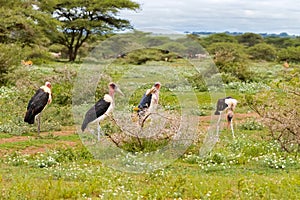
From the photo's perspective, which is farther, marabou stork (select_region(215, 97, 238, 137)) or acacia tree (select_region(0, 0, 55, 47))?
acacia tree (select_region(0, 0, 55, 47))

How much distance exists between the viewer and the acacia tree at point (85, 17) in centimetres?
3616

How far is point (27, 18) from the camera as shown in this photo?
97.1 ft

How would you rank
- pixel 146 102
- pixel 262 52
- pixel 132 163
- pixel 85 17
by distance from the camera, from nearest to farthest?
pixel 132 163 → pixel 146 102 → pixel 85 17 → pixel 262 52

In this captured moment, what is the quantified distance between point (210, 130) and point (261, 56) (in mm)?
34695

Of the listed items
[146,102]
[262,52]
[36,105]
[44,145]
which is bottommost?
[262,52]

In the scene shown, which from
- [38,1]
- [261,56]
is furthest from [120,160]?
[261,56]

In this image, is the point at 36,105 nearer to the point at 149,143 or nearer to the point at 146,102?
the point at 146,102

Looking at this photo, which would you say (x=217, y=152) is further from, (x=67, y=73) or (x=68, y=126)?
(x=67, y=73)

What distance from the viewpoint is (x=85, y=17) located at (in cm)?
3784

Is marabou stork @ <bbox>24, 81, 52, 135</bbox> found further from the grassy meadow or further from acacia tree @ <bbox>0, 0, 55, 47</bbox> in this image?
acacia tree @ <bbox>0, 0, 55, 47</bbox>

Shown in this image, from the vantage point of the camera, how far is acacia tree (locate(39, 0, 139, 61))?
119ft

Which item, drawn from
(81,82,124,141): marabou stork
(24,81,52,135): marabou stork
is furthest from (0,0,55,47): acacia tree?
(81,82,124,141): marabou stork

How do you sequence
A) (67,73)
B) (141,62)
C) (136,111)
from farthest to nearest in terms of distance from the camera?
(141,62) < (67,73) < (136,111)

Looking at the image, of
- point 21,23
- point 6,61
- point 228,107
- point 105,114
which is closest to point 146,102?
point 105,114
